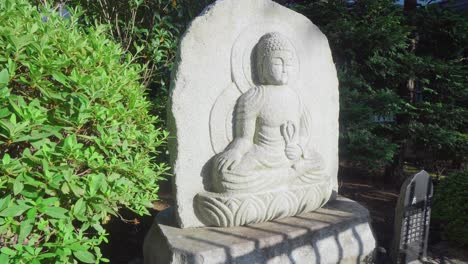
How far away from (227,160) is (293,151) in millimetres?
593

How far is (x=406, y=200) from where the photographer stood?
9.73ft

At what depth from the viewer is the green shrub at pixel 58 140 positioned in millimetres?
1466

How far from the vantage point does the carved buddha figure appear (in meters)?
A: 2.46

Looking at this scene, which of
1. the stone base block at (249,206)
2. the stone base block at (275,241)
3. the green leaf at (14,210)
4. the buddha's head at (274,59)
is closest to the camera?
the green leaf at (14,210)

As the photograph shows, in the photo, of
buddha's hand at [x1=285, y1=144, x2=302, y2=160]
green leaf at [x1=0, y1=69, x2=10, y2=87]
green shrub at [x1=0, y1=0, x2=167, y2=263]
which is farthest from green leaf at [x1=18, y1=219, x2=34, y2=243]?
buddha's hand at [x1=285, y1=144, x2=302, y2=160]

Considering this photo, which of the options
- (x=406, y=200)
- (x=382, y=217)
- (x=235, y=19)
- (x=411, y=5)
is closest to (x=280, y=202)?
(x=406, y=200)

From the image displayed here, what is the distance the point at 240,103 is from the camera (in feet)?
8.50

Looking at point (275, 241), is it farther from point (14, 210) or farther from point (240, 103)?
point (14, 210)

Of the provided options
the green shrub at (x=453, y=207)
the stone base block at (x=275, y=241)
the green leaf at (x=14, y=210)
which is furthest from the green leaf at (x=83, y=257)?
the green shrub at (x=453, y=207)

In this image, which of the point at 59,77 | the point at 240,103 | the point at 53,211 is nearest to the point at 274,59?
the point at 240,103

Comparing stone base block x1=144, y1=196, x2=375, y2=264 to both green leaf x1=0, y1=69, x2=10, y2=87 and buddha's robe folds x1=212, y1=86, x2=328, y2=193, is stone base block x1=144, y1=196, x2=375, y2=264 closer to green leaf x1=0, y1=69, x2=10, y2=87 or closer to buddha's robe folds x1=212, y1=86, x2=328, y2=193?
buddha's robe folds x1=212, y1=86, x2=328, y2=193

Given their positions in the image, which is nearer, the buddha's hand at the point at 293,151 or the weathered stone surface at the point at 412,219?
the buddha's hand at the point at 293,151

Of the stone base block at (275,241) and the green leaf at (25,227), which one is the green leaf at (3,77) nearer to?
the green leaf at (25,227)

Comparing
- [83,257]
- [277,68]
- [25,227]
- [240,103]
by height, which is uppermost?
[277,68]
